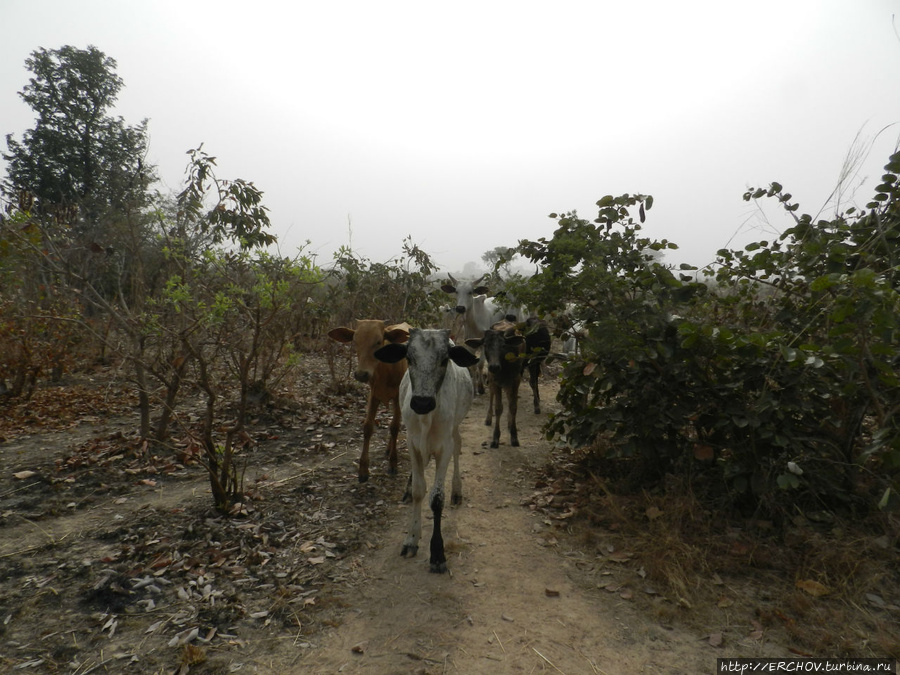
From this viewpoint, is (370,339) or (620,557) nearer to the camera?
(620,557)

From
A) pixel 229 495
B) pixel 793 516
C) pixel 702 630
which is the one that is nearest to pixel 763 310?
pixel 793 516

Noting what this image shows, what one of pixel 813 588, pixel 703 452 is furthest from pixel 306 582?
pixel 813 588

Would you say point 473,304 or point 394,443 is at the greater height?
point 473,304

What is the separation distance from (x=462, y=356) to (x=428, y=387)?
541 mm

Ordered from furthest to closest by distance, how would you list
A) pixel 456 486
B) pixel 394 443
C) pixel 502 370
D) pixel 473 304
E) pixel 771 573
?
pixel 473 304 < pixel 502 370 < pixel 394 443 < pixel 456 486 < pixel 771 573

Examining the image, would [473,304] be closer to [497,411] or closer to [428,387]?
[497,411]

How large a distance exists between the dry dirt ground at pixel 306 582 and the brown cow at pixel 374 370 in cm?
41

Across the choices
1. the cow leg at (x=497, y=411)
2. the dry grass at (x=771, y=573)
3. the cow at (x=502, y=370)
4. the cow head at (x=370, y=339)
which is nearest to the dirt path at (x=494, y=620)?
the dry grass at (x=771, y=573)

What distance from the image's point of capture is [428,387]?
374cm

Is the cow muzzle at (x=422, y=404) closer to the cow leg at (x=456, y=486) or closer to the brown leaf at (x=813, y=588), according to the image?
the cow leg at (x=456, y=486)

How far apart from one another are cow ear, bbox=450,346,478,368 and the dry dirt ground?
178cm

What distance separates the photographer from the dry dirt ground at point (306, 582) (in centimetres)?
287

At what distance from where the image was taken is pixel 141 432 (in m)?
5.89

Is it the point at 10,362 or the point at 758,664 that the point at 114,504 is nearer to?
the point at 10,362
